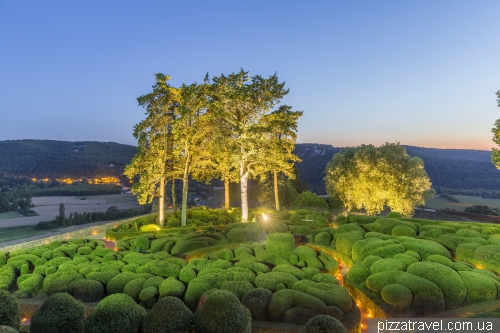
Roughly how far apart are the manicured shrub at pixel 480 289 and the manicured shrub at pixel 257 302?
6055 millimetres

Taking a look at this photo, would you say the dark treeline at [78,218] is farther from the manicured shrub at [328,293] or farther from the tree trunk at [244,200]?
the manicured shrub at [328,293]

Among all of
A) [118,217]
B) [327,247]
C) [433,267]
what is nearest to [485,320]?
[433,267]

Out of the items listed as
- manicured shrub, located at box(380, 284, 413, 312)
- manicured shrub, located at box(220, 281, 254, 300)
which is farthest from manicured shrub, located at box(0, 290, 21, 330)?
manicured shrub, located at box(380, 284, 413, 312)

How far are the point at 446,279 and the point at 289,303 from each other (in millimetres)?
4997

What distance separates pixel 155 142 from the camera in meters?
23.6

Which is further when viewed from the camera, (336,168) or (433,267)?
(336,168)

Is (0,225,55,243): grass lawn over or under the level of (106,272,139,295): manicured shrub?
under

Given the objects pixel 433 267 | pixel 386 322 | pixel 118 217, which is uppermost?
pixel 433 267

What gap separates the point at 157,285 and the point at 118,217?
3103 cm

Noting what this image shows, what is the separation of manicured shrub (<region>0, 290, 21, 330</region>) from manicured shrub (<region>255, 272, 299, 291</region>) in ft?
21.2

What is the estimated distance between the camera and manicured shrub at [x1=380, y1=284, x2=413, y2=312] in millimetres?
8312

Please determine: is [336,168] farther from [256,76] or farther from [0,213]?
[0,213]

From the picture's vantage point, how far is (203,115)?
22.7 metres

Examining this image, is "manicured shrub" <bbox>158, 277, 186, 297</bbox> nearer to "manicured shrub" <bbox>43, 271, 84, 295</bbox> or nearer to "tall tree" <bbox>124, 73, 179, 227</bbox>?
"manicured shrub" <bbox>43, 271, 84, 295</bbox>
